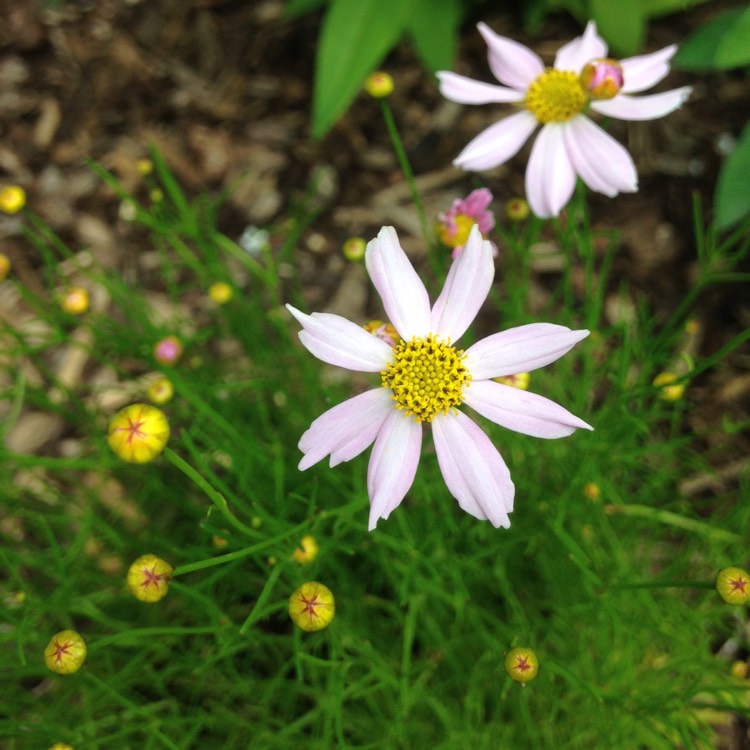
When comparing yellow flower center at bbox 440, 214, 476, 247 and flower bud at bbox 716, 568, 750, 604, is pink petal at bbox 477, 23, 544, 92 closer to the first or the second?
yellow flower center at bbox 440, 214, 476, 247

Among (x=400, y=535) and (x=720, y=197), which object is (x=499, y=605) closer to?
(x=400, y=535)

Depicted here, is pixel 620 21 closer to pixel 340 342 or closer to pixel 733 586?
pixel 340 342

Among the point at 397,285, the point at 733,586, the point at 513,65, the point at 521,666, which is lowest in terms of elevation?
the point at 521,666

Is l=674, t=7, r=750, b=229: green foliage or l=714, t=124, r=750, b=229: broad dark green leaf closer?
l=674, t=7, r=750, b=229: green foliage

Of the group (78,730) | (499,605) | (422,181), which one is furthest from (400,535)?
(422,181)

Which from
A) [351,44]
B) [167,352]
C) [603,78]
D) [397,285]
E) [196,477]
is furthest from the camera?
[351,44]

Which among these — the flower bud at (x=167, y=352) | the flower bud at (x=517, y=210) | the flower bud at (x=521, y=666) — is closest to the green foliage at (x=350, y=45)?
the flower bud at (x=517, y=210)

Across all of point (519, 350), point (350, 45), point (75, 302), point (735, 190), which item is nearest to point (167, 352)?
point (75, 302)

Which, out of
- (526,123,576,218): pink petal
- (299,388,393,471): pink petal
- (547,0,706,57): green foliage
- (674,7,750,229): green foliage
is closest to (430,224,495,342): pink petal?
(299,388,393,471): pink petal
